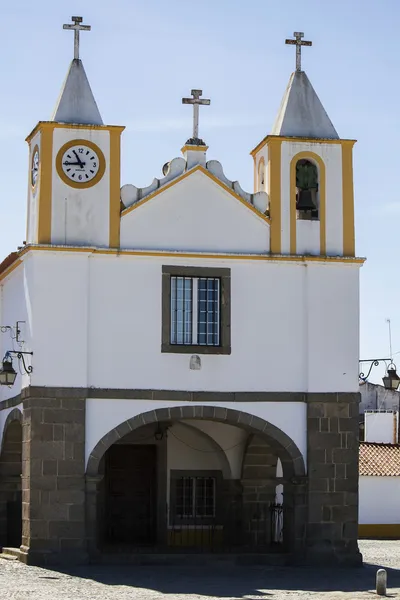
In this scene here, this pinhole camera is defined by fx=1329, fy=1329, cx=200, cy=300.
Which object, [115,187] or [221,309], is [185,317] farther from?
[115,187]

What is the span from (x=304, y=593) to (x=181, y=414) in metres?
5.53

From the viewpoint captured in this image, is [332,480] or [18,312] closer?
[332,480]

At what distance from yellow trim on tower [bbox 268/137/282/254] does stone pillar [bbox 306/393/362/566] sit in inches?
141

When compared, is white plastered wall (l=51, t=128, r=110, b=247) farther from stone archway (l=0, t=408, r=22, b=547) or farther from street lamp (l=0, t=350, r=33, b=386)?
stone archway (l=0, t=408, r=22, b=547)

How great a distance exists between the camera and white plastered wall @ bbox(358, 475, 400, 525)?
3909 centimetres

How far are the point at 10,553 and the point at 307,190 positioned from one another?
388 inches

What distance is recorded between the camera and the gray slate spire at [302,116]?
93.7 ft

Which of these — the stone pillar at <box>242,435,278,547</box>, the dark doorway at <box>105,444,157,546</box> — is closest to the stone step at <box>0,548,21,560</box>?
the dark doorway at <box>105,444,157,546</box>

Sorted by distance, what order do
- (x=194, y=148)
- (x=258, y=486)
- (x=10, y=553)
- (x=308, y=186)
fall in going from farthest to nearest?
(x=258, y=486) → (x=308, y=186) → (x=194, y=148) → (x=10, y=553)

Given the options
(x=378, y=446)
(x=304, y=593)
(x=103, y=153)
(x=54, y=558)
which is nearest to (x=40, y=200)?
(x=103, y=153)

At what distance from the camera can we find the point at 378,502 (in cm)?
3919

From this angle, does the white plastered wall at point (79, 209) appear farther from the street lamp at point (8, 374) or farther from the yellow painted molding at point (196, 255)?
the street lamp at point (8, 374)

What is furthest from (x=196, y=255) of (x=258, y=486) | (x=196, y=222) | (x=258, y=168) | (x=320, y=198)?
(x=258, y=486)

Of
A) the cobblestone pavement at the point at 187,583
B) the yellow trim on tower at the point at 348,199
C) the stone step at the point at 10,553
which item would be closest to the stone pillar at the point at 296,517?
the cobblestone pavement at the point at 187,583
